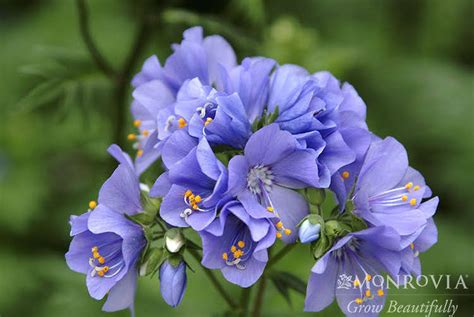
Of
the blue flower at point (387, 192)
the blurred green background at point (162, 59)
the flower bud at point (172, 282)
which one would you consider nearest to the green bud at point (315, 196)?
the blue flower at point (387, 192)

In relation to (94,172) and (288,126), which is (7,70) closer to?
(94,172)

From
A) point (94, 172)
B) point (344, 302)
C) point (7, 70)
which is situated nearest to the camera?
point (344, 302)

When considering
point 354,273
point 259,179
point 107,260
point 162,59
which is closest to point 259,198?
point 259,179

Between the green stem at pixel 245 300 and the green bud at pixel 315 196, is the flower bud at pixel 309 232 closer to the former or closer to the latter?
the green bud at pixel 315 196

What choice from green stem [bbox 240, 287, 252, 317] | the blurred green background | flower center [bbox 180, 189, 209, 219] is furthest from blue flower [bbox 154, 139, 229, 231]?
the blurred green background

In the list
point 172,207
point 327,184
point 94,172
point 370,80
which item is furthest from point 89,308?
point 370,80

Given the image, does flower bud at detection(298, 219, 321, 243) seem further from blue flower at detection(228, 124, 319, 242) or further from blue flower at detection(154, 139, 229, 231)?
blue flower at detection(154, 139, 229, 231)

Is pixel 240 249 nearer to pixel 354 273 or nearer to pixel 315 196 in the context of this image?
pixel 315 196

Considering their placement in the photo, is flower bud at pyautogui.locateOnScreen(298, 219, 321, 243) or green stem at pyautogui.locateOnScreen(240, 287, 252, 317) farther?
green stem at pyautogui.locateOnScreen(240, 287, 252, 317)
